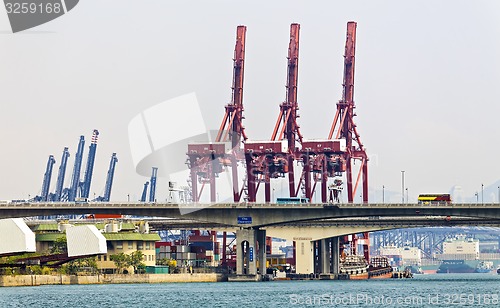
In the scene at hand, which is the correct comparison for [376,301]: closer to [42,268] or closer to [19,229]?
[19,229]

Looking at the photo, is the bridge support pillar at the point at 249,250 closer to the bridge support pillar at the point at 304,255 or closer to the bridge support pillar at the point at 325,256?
the bridge support pillar at the point at 304,255

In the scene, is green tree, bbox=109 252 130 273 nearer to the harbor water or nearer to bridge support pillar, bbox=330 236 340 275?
bridge support pillar, bbox=330 236 340 275

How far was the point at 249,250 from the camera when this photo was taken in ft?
541

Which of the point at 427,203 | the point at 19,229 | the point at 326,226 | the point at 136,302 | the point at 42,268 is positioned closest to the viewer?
the point at 136,302

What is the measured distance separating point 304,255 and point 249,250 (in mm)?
26229

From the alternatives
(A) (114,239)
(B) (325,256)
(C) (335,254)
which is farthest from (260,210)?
(C) (335,254)

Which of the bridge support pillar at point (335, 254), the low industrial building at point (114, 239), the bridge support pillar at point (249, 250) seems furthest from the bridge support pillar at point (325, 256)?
the low industrial building at point (114, 239)

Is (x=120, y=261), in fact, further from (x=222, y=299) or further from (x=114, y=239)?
(x=222, y=299)

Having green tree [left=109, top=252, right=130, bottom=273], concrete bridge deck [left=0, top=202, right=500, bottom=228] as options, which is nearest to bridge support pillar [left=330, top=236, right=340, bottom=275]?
concrete bridge deck [left=0, top=202, right=500, bottom=228]

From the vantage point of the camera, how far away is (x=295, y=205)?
163500 millimetres

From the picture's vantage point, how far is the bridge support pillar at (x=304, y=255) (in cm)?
18975

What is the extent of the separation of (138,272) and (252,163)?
33047 mm

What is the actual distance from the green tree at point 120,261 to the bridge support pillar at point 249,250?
52.6 feet

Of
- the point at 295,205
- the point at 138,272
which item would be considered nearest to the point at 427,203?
the point at 295,205
